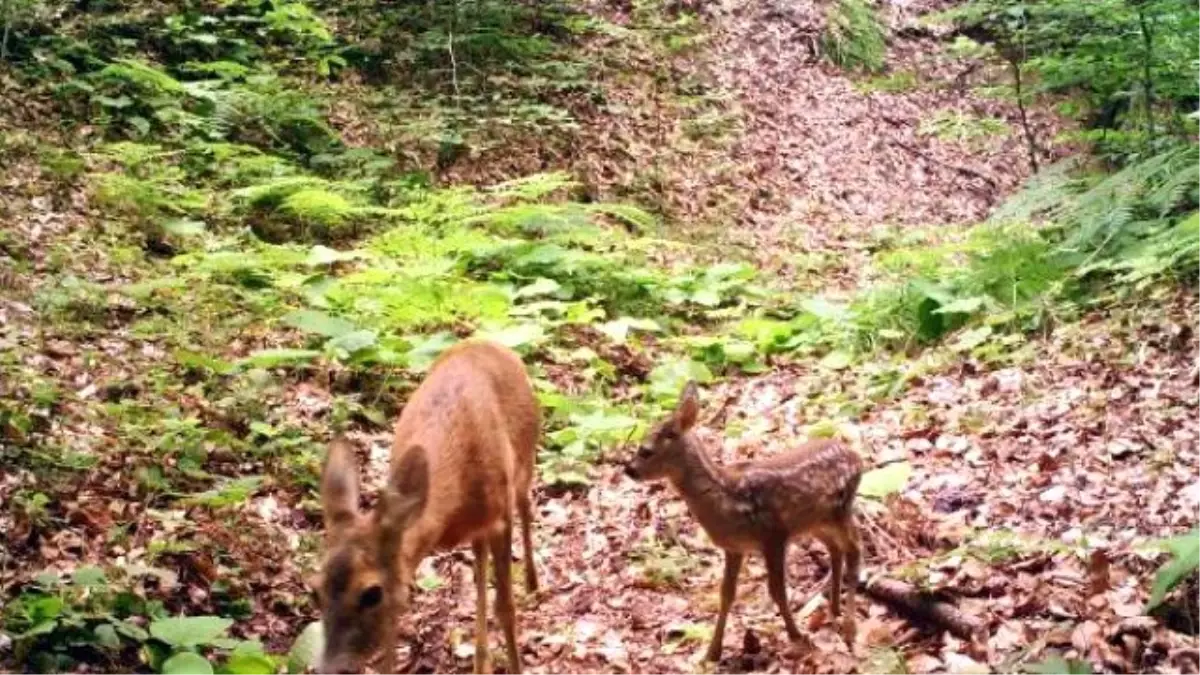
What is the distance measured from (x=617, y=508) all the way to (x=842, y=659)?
99.4 inches

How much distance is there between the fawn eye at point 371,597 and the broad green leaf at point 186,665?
1.00 meters

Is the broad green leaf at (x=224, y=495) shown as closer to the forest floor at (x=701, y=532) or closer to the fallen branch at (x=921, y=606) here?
the forest floor at (x=701, y=532)

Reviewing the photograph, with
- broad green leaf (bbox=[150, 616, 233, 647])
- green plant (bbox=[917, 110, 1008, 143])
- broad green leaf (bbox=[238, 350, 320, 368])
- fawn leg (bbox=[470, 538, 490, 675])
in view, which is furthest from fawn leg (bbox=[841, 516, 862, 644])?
green plant (bbox=[917, 110, 1008, 143])

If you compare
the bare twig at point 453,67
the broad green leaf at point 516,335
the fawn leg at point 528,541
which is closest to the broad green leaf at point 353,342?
the broad green leaf at point 516,335

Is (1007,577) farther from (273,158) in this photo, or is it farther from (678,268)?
(273,158)

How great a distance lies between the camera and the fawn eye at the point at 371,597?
385 centimetres

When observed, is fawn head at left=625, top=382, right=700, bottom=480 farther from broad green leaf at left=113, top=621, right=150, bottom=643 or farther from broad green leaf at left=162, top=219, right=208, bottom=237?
broad green leaf at left=162, top=219, right=208, bottom=237

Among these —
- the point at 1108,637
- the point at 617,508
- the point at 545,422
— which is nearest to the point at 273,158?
the point at 545,422

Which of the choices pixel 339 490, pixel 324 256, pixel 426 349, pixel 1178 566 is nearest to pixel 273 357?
pixel 426 349

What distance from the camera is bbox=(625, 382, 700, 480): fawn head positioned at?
5082 millimetres

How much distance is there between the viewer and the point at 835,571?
197 inches

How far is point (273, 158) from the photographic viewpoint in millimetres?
11641

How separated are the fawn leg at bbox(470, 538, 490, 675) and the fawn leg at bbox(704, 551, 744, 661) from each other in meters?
0.93

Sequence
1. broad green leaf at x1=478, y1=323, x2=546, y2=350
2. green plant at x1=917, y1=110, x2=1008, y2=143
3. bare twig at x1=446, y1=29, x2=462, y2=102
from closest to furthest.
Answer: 1. broad green leaf at x1=478, y1=323, x2=546, y2=350
2. green plant at x1=917, y1=110, x2=1008, y2=143
3. bare twig at x1=446, y1=29, x2=462, y2=102
